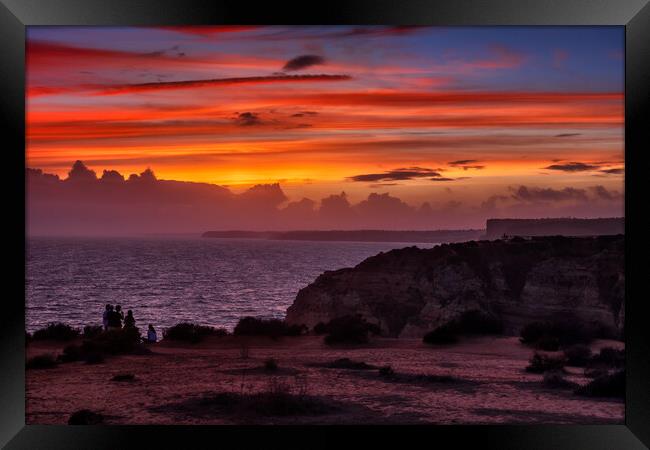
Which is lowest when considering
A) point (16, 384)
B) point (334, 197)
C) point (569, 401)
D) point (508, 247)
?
point (569, 401)

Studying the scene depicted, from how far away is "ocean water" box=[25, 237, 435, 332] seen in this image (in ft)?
122

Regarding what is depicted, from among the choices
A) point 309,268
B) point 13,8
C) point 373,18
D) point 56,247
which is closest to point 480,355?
point 373,18

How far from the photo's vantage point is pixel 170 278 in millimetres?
52875

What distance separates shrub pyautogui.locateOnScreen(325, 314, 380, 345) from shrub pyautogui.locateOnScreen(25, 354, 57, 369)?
250 inches

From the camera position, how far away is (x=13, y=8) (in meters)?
9.01

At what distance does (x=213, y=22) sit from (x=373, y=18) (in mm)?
1940

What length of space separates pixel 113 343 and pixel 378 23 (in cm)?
1024

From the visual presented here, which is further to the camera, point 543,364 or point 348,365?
point 543,364

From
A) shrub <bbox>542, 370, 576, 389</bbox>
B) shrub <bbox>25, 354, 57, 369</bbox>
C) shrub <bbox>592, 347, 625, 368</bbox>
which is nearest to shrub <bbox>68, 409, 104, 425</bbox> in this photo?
shrub <bbox>25, 354, 57, 369</bbox>

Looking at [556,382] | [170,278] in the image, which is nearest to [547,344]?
[556,382]

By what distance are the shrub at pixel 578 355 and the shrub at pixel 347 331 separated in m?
4.76

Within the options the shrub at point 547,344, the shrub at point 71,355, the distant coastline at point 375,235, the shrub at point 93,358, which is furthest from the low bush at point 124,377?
the distant coastline at point 375,235

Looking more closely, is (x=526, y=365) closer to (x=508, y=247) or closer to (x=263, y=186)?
(x=508, y=247)

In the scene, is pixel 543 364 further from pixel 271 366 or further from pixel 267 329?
pixel 267 329
